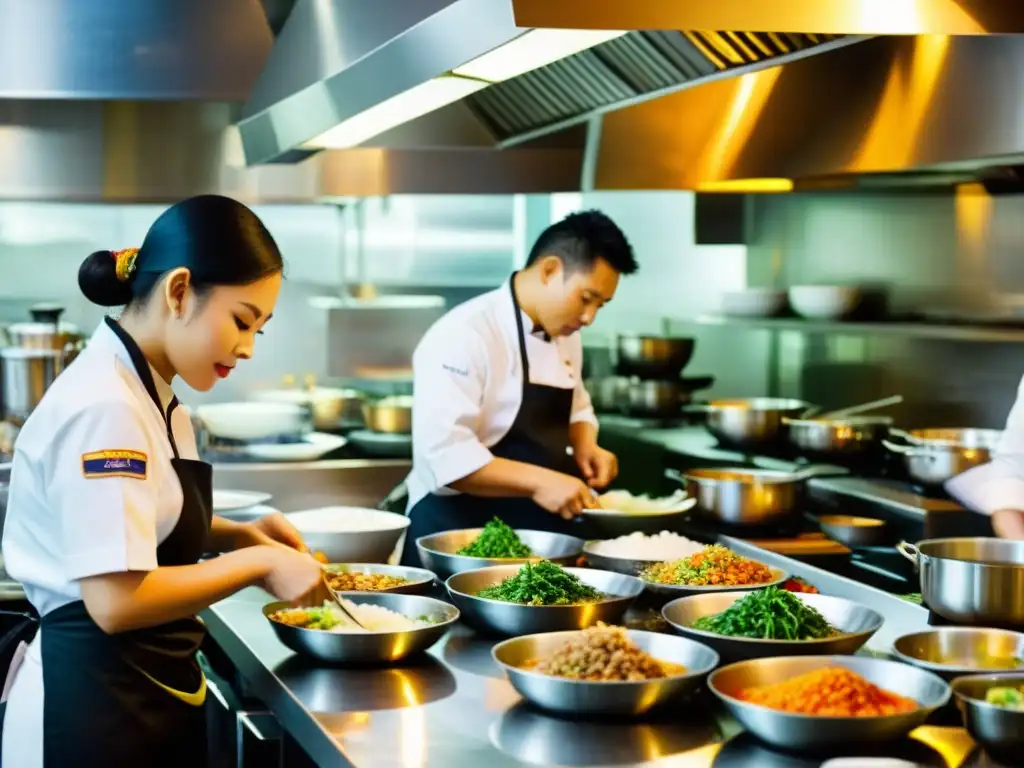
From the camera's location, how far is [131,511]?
2121 millimetres

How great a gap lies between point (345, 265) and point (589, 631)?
4.26m

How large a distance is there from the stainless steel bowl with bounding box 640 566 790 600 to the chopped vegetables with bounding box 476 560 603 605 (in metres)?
0.14

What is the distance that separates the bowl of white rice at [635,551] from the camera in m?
3.06

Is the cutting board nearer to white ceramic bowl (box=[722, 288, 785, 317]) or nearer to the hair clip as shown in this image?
white ceramic bowl (box=[722, 288, 785, 317])

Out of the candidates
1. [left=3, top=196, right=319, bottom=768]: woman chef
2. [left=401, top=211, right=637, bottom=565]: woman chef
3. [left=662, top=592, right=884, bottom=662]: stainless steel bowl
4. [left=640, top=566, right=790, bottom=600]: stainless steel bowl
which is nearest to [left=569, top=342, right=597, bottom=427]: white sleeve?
[left=401, top=211, right=637, bottom=565]: woman chef

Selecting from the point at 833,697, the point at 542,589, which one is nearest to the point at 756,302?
the point at 542,589

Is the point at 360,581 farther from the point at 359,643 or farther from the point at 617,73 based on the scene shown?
the point at 617,73

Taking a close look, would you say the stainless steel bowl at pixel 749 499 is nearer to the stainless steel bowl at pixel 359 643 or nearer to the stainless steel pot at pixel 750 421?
the stainless steel pot at pixel 750 421

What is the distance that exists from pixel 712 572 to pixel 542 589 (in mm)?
394

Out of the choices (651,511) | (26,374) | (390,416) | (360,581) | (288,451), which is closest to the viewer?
(360,581)

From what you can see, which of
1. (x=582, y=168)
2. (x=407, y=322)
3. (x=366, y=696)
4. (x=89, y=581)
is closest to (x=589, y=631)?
(x=366, y=696)

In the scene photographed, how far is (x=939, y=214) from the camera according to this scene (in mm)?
4449

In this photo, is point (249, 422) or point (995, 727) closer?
point (995, 727)

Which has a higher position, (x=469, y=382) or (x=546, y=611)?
(x=469, y=382)
